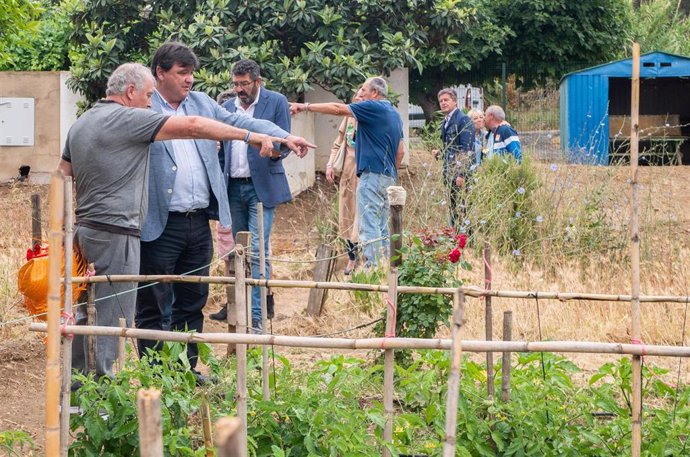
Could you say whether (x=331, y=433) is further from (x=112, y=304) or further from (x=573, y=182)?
(x=573, y=182)

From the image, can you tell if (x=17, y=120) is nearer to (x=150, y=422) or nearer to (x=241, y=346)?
(x=241, y=346)

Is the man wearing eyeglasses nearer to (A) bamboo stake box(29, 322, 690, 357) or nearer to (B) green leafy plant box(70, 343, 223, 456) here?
(B) green leafy plant box(70, 343, 223, 456)

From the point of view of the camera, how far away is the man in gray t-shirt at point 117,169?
4543mm

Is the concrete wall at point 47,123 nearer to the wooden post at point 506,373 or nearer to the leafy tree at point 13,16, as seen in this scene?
the leafy tree at point 13,16

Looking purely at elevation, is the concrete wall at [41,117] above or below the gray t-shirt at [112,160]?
above

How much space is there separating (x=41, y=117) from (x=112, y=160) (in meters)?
10.6

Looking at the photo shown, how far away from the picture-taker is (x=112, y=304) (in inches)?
190

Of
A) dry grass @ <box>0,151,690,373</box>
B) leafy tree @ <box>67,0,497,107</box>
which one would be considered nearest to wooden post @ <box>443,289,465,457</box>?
dry grass @ <box>0,151,690,373</box>

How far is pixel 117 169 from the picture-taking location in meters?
4.66

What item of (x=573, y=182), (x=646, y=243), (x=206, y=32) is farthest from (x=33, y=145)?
(x=646, y=243)

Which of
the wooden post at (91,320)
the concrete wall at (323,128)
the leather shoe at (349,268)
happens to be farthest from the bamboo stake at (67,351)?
the concrete wall at (323,128)

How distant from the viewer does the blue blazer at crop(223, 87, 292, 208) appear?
6695 millimetres

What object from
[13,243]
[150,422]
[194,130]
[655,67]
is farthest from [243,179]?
[655,67]

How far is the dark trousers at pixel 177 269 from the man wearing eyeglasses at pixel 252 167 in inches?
46.3
